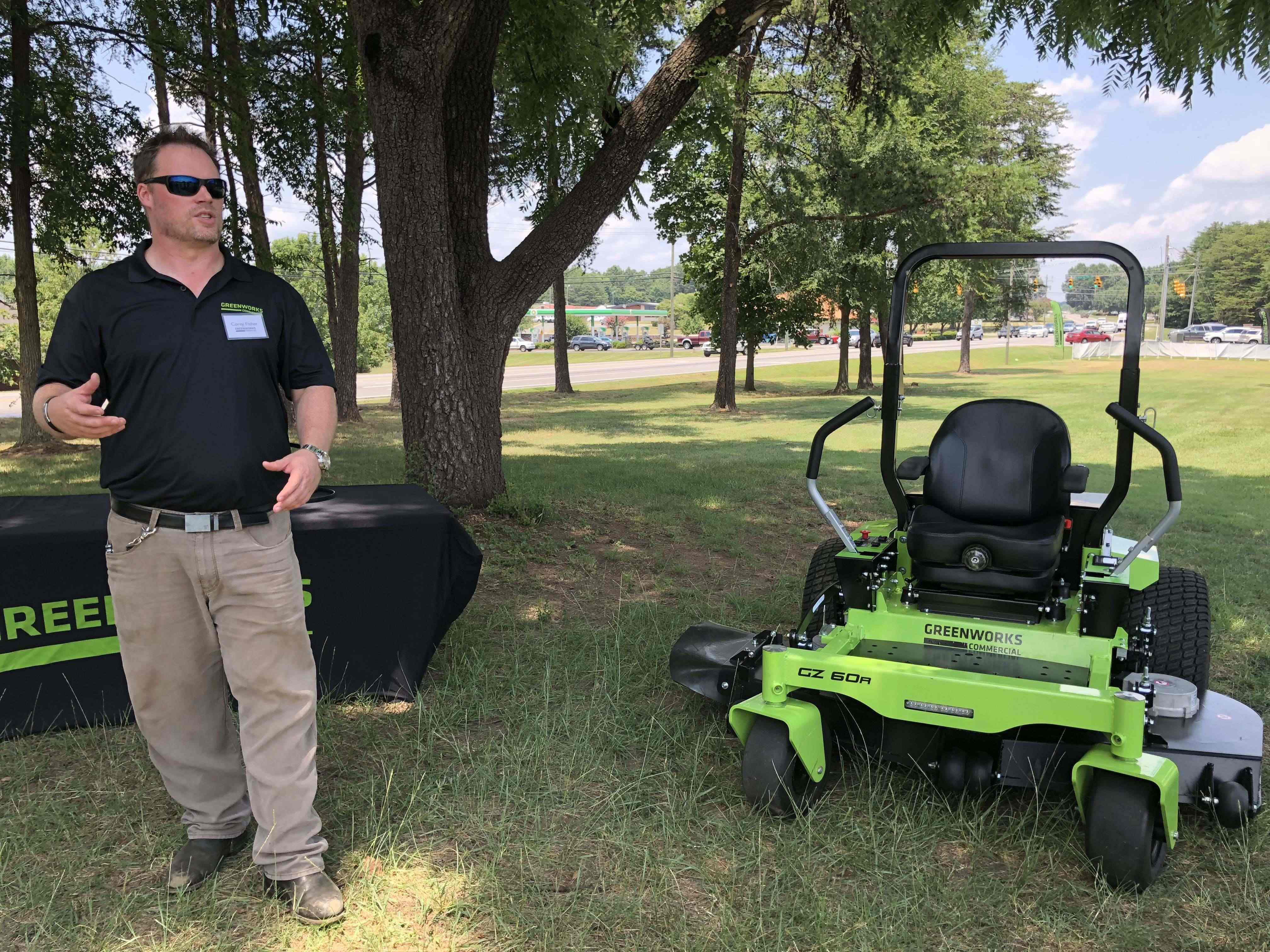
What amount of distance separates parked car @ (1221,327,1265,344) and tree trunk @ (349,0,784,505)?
73.1 metres

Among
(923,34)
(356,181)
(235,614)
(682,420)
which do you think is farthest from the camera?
(682,420)

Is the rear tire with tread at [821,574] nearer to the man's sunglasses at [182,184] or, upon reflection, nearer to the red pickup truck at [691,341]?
the man's sunglasses at [182,184]

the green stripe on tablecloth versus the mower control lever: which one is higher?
the mower control lever

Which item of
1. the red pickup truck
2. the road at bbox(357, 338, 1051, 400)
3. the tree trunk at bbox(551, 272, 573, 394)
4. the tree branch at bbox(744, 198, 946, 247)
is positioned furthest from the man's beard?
the red pickup truck

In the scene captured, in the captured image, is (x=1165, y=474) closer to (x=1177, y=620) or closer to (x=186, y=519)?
(x=1177, y=620)

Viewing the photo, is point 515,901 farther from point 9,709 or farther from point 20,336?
point 20,336

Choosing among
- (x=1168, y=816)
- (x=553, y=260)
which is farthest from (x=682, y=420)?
(x=1168, y=816)

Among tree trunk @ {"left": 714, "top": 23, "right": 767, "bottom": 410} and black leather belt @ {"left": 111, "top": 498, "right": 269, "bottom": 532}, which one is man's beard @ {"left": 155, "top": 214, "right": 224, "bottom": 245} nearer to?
black leather belt @ {"left": 111, "top": 498, "right": 269, "bottom": 532}

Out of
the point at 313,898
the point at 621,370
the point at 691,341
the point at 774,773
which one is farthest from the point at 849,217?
the point at 691,341

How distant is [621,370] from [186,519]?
41228 mm

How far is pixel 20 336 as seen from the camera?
39.4 feet

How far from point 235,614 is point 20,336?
11414 millimetres

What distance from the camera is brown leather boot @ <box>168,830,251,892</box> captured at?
2850 millimetres

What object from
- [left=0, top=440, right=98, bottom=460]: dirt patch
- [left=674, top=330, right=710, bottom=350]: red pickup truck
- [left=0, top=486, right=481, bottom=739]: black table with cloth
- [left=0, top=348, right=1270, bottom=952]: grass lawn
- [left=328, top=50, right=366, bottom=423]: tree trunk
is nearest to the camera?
[left=0, top=348, right=1270, bottom=952]: grass lawn
